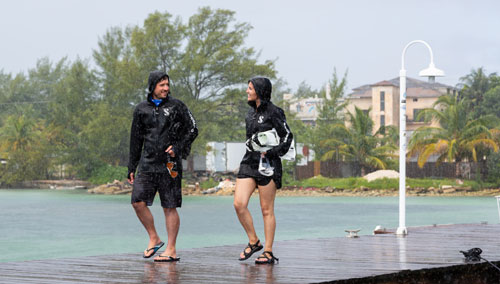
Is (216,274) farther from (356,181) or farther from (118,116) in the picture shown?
(118,116)

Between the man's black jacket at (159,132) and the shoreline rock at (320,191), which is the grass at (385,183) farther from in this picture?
the man's black jacket at (159,132)

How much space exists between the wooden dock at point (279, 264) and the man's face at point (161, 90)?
1407 mm

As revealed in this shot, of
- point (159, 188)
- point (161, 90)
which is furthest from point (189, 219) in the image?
point (161, 90)

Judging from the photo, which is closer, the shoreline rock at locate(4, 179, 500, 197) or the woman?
the woman

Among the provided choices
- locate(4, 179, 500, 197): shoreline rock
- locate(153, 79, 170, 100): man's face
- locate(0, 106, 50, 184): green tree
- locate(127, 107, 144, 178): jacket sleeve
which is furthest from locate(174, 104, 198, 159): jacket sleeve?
locate(0, 106, 50, 184): green tree

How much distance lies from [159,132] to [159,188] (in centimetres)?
48

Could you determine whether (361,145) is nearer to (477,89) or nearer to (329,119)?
(329,119)

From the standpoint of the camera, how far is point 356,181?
173ft

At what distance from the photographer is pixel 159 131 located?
24.6 ft

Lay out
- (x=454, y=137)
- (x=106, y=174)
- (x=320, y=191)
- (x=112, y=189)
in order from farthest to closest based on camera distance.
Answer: (x=106, y=174) < (x=112, y=189) < (x=320, y=191) < (x=454, y=137)

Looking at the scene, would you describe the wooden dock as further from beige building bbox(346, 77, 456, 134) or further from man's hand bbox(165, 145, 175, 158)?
beige building bbox(346, 77, 456, 134)

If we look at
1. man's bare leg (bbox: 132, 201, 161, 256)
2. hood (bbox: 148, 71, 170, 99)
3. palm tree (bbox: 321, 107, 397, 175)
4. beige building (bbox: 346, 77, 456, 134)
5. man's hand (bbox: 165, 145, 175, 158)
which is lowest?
man's bare leg (bbox: 132, 201, 161, 256)

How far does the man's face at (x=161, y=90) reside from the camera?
7.41 metres

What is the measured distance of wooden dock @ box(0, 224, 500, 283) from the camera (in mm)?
6395
